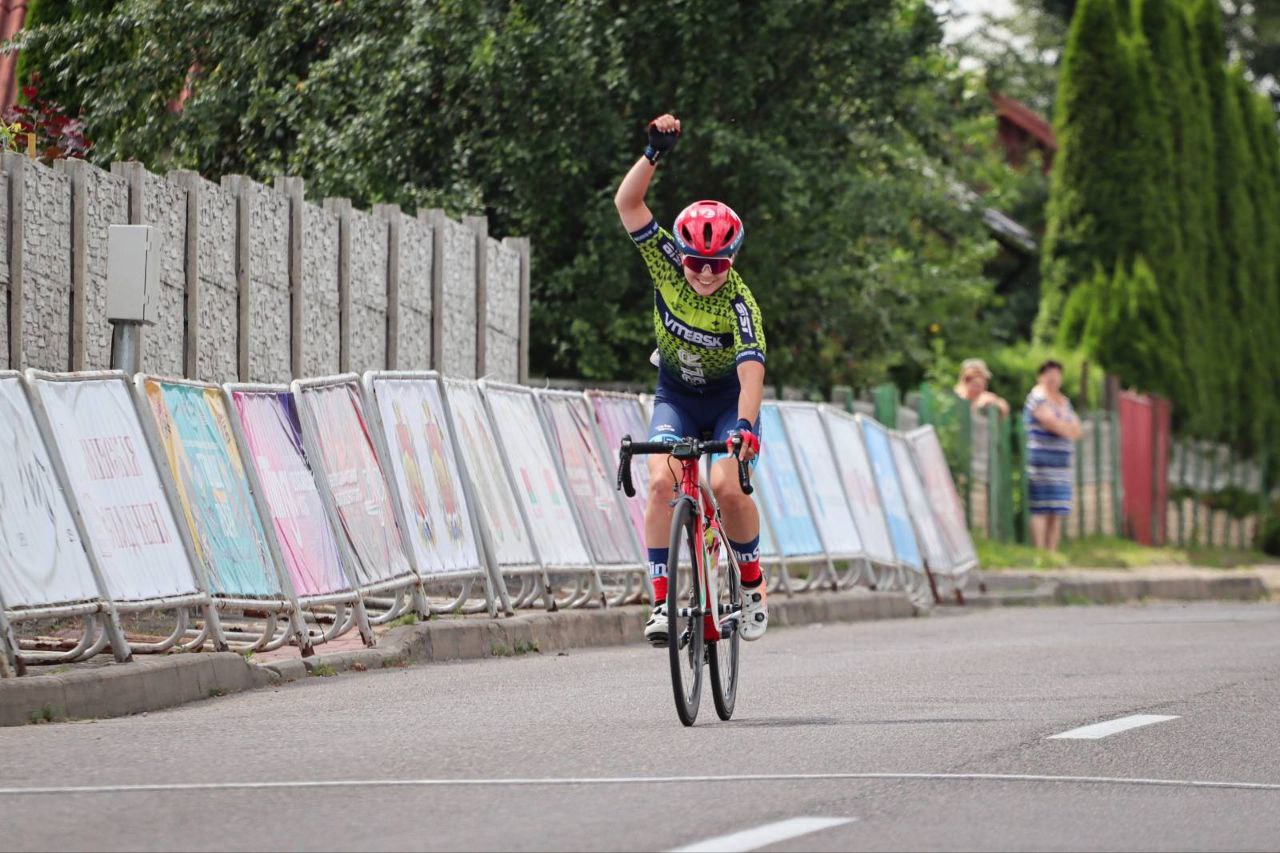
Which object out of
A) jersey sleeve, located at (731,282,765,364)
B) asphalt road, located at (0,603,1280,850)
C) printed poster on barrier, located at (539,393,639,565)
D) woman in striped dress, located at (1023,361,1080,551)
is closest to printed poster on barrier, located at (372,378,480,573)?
asphalt road, located at (0,603,1280,850)

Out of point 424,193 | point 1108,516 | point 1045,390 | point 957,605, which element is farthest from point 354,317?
point 1108,516

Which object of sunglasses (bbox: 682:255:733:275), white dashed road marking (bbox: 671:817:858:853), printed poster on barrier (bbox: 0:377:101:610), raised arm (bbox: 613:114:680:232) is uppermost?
raised arm (bbox: 613:114:680:232)

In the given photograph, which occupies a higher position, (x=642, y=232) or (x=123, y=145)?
(x=123, y=145)

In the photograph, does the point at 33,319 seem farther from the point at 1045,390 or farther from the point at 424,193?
the point at 1045,390

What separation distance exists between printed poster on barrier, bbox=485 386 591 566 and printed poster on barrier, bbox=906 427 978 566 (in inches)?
286

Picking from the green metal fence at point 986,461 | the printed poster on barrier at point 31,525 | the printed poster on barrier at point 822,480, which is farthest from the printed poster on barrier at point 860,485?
the printed poster on barrier at point 31,525

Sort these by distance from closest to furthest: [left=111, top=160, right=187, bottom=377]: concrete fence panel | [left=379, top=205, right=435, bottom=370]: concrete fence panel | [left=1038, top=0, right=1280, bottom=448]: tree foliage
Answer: [left=111, top=160, right=187, bottom=377]: concrete fence panel, [left=379, top=205, right=435, bottom=370]: concrete fence panel, [left=1038, top=0, right=1280, bottom=448]: tree foliage

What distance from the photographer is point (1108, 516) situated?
33062mm

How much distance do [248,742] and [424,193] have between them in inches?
567

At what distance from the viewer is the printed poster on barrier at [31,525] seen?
32.2 ft

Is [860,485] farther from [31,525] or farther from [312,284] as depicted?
[31,525]

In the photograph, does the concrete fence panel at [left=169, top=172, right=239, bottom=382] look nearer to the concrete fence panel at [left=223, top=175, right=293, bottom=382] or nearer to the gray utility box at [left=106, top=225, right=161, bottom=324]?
the concrete fence panel at [left=223, top=175, right=293, bottom=382]

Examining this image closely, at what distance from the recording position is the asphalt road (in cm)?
664

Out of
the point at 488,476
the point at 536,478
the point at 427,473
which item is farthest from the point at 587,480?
the point at 427,473
